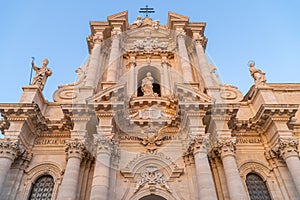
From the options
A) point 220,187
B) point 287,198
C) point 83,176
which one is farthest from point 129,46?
point 287,198

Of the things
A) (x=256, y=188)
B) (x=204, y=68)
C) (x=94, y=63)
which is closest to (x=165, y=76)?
(x=204, y=68)

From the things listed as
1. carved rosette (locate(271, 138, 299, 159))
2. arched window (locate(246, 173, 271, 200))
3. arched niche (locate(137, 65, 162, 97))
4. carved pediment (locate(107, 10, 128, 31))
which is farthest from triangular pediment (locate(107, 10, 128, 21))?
arched window (locate(246, 173, 271, 200))

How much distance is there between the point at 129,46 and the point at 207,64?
629cm

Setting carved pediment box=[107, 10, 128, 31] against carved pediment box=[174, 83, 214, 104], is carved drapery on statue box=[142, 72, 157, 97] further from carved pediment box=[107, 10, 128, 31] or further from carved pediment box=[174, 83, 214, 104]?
carved pediment box=[107, 10, 128, 31]

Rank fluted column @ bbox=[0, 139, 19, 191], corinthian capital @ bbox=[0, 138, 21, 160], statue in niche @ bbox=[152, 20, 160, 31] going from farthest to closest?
statue in niche @ bbox=[152, 20, 160, 31]
corinthian capital @ bbox=[0, 138, 21, 160]
fluted column @ bbox=[0, 139, 19, 191]

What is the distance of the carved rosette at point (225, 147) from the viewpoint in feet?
38.2

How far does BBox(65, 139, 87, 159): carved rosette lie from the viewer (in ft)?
37.7

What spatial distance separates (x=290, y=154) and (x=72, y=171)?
9413 millimetres

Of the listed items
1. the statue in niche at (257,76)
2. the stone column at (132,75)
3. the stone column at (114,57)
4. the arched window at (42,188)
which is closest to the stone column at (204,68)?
the statue in niche at (257,76)

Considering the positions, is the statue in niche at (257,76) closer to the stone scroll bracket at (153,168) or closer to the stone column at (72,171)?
the stone scroll bracket at (153,168)

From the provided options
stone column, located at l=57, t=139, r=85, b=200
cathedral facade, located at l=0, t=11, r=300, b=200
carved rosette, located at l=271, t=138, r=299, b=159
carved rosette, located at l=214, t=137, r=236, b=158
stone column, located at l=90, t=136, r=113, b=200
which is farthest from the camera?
carved rosette, located at l=271, t=138, r=299, b=159

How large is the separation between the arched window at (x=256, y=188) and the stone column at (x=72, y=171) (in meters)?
7.82

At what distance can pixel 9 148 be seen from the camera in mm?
11648

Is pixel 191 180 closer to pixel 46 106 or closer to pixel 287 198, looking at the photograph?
pixel 287 198
